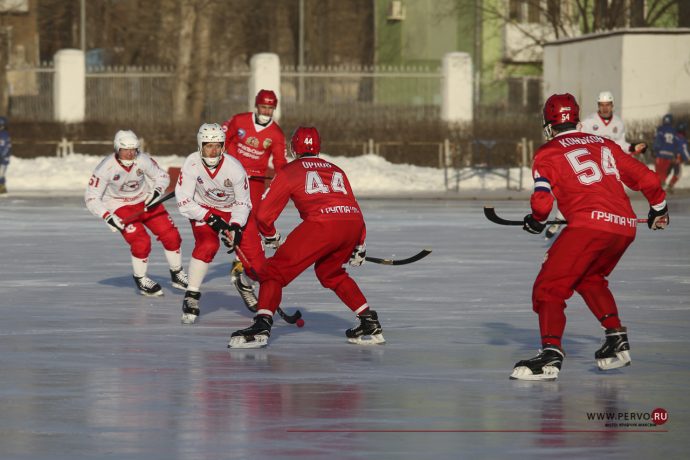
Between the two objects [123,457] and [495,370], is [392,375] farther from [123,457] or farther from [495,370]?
[123,457]

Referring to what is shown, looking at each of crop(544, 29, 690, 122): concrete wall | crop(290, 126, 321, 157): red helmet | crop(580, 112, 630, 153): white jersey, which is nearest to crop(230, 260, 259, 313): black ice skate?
crop(290, 126, 321, 157): red helmet

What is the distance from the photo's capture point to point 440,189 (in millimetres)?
37000

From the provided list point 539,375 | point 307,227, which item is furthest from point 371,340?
point 539,375

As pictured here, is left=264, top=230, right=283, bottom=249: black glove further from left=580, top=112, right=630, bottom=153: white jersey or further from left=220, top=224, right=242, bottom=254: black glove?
left=580, top=112, right=630, bottom=153: white jersey

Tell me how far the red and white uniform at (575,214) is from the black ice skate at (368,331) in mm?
1930

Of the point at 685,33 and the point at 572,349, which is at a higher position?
the point at 685,33

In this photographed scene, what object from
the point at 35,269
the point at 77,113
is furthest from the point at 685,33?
the point at 35,269

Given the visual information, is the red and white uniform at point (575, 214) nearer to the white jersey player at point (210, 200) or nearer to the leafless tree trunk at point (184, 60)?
the white jersey player at point (210, 200)

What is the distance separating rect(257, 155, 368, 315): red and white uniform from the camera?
11.6 meters

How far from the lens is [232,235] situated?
44.1ft

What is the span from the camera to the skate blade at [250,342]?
1179cm

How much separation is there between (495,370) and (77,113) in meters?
34.5

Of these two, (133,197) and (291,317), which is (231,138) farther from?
(291,317)

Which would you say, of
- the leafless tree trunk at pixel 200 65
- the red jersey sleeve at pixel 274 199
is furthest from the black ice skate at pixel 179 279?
the leafless tree trunk at pixel 200 65
